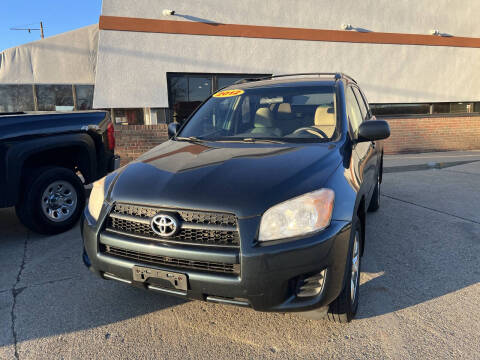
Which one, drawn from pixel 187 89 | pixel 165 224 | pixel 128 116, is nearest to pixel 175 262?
pixel 165 224

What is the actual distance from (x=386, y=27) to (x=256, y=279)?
36.6ft

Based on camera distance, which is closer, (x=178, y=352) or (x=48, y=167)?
(x=178, y=352)

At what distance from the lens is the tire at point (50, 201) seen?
160 inches

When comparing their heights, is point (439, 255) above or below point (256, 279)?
below

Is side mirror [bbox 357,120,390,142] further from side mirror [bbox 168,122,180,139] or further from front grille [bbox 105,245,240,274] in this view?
side mirror [bbox 168,122,180,139]

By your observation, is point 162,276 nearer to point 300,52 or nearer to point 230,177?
point 230,177

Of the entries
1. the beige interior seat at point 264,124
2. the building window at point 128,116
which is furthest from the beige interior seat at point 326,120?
the building window at point 128,116

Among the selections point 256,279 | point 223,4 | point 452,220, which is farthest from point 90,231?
point 223,4

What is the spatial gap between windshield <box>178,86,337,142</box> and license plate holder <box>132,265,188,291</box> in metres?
1.38

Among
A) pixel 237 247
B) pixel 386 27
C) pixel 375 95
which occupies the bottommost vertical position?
pixel 237 247

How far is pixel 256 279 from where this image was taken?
→ 198cm

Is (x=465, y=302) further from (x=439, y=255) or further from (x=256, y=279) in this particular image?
(x=256, y=279)

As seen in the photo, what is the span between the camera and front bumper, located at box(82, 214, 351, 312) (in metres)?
1.98

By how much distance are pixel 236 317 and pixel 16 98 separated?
10.5 metres
